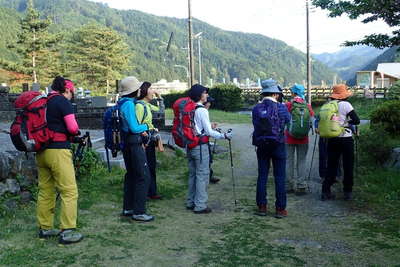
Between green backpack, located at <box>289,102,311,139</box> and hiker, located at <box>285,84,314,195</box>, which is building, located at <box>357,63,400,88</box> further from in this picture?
green backpack, located at <box>289,102,311,139</box>

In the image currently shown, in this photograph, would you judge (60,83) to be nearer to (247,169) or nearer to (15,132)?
(15,132)

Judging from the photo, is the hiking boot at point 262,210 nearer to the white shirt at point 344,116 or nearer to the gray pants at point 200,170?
the gray pants at point 200,170

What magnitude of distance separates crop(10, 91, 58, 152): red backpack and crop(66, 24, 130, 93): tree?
56440mm

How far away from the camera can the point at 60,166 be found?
4.37 m

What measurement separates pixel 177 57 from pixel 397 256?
18562 cm

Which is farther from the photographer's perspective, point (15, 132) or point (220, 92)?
point (220, 92)

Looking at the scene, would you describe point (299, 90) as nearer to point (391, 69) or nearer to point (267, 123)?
point (267, 123)

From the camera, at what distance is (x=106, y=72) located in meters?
60.8

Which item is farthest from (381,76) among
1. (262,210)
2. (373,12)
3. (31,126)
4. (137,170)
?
(31,126)

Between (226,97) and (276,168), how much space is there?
25.1 metres

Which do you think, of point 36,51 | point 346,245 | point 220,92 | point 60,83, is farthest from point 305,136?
point 36,51

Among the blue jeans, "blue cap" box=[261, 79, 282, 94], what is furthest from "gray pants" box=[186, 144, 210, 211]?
"blue cap" box=[261, 79, 282, 94]

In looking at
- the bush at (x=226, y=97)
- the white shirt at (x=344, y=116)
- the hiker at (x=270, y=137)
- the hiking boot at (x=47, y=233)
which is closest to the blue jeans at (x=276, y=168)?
the hiker at (x=270, y=137)

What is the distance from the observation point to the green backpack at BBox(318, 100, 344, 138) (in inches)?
239
